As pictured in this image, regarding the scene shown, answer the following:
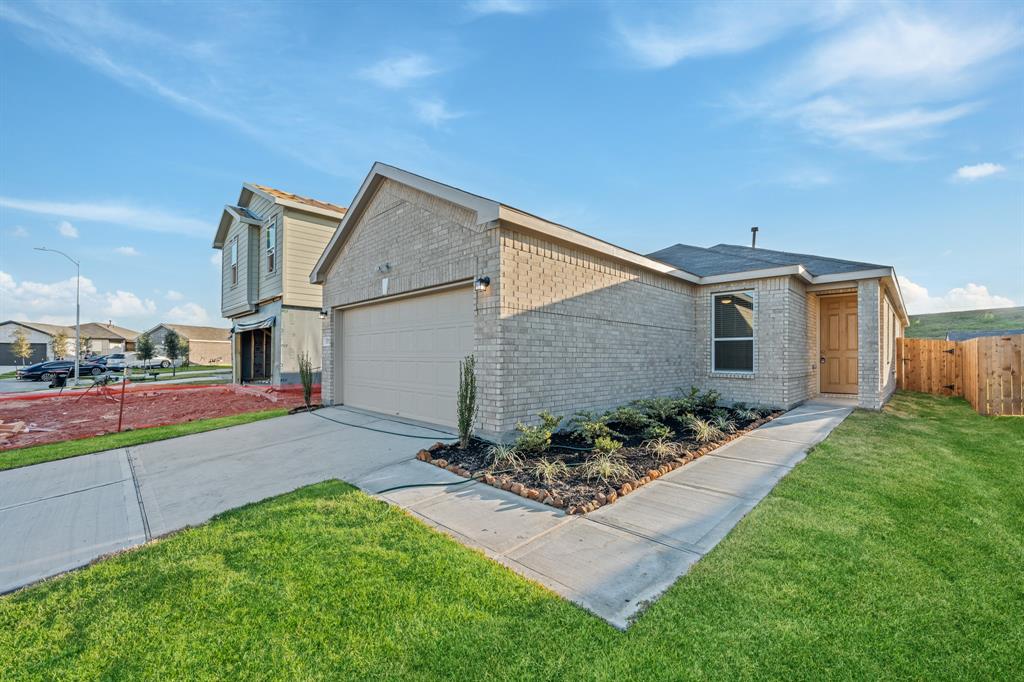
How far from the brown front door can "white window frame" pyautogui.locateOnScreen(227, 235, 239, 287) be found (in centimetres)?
2129

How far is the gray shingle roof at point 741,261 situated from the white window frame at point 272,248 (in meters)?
12.9

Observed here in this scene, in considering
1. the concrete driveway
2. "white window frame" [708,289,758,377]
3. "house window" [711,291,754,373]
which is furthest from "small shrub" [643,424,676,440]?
"house window" [711,291,754,373]

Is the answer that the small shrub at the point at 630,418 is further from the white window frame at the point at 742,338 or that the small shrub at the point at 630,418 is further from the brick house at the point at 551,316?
the white window frame at the point at 742,338

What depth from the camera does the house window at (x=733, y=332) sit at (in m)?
9.84

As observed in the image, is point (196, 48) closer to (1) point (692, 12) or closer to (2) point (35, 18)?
(2) point (35, 18)

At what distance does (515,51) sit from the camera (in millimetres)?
8359

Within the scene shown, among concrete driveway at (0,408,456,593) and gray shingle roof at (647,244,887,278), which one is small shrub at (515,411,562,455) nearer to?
concrete driveway at (0,408,456,593)

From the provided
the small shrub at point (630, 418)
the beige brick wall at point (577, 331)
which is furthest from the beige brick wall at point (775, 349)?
the small shrub at point (630, 418)

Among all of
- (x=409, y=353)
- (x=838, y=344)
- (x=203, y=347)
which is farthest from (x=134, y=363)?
(x=838, y=344)

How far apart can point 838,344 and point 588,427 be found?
962 centimetres

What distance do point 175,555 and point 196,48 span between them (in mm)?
8803

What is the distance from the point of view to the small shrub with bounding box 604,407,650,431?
7164mm

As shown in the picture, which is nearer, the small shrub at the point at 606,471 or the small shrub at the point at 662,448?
the small shrub at the point at 606,471

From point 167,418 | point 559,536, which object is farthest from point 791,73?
point 167,418
